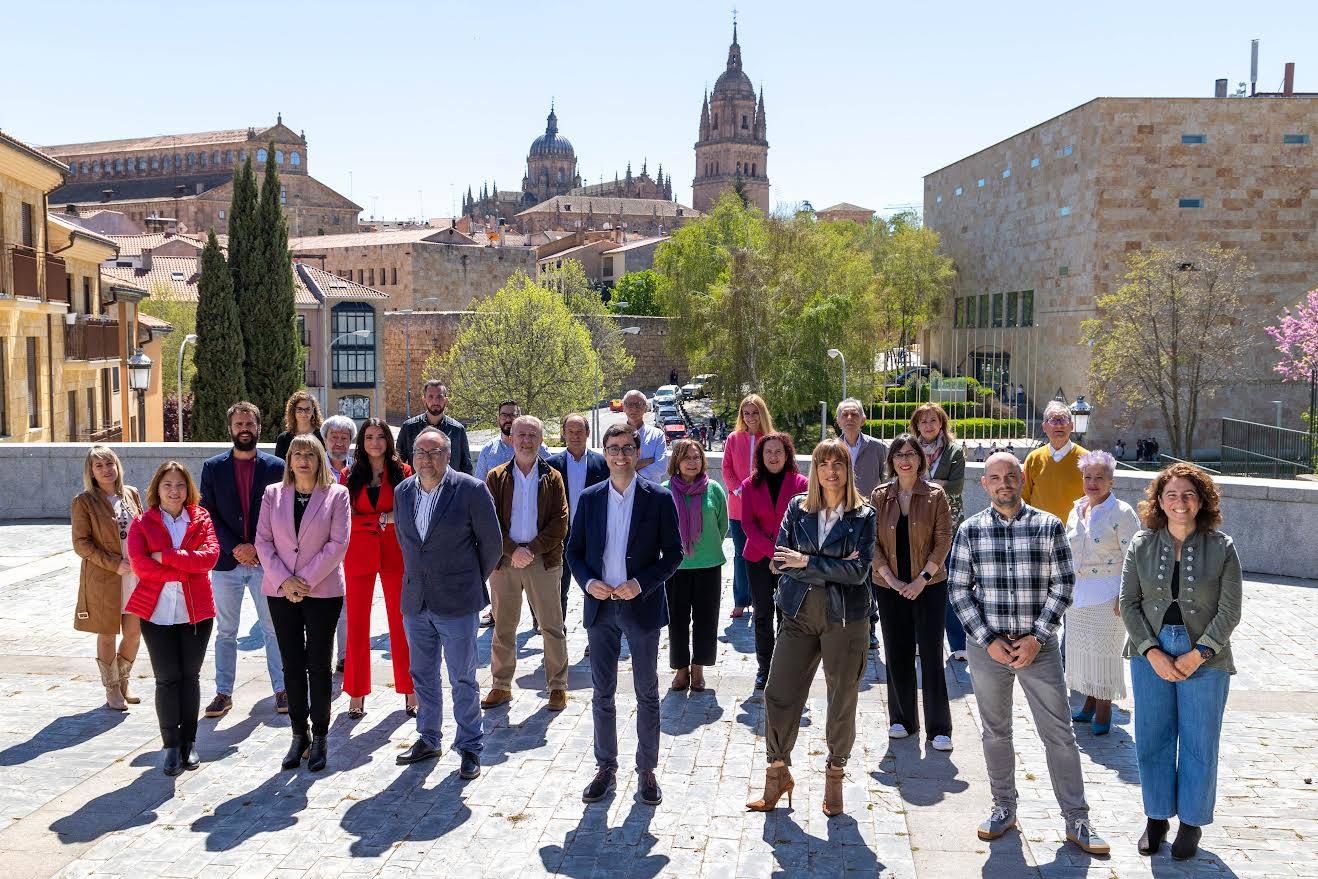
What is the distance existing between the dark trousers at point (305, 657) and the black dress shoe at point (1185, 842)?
4.14 meters

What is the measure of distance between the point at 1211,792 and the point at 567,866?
2.76m

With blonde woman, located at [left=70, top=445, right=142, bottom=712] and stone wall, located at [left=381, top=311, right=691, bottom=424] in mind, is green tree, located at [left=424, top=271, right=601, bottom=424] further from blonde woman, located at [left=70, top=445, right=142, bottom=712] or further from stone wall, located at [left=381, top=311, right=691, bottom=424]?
blonde woman, located at [left=70, top=445, right=142, bottom=712]

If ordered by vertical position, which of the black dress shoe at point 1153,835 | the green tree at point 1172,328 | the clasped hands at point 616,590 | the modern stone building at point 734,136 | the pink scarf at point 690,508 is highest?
the modern stone building at point 734,136

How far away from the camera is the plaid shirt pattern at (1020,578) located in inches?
216

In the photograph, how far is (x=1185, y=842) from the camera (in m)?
5.34

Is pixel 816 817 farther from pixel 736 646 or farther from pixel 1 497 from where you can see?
pixel 1 497

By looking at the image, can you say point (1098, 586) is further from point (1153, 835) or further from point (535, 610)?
point (535, 610)

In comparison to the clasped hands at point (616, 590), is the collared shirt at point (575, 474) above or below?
above

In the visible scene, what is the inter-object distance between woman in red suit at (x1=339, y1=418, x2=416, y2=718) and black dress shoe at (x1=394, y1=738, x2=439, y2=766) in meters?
0.70

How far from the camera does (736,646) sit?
30.5ft

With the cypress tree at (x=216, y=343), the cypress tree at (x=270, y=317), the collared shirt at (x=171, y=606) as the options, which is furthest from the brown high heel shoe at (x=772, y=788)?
the cypress tree at (x=270, y=317)

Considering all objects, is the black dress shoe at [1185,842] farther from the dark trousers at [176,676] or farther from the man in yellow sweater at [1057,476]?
the dark trousers at [176,676]

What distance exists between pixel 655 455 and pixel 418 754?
324 cm

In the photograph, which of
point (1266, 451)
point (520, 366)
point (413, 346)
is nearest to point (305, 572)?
point (1266, 451)
